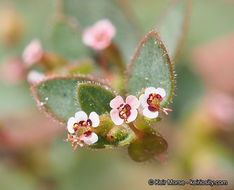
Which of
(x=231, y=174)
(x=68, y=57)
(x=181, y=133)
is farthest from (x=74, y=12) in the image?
(x=231, y=174)

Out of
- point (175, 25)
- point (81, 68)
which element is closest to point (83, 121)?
point (81, 68)

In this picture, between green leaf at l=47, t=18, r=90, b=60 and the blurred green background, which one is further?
the blurred green background

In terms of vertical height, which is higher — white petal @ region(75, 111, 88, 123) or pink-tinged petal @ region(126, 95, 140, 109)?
pink-tinged petal @ region(126, 95, 140, 109)

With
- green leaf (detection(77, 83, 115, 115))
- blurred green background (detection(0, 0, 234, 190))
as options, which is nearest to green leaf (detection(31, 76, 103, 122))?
green leaf (detection(77, 83, 115, 115))

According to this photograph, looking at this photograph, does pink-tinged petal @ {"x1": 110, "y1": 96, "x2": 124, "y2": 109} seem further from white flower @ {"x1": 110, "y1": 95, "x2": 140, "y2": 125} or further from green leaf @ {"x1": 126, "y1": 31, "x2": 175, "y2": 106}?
green leaf @ {"x1": 126, "y1": 31, "x2": 175, "y2": 106}

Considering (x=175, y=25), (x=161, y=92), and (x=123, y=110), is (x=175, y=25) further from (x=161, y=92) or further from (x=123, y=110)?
(x=123, y=110)

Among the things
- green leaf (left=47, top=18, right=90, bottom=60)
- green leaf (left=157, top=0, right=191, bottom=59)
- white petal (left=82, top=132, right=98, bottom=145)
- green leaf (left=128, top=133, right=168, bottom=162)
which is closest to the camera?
white petal (left=82, top=132, right=98, bottom=145)
